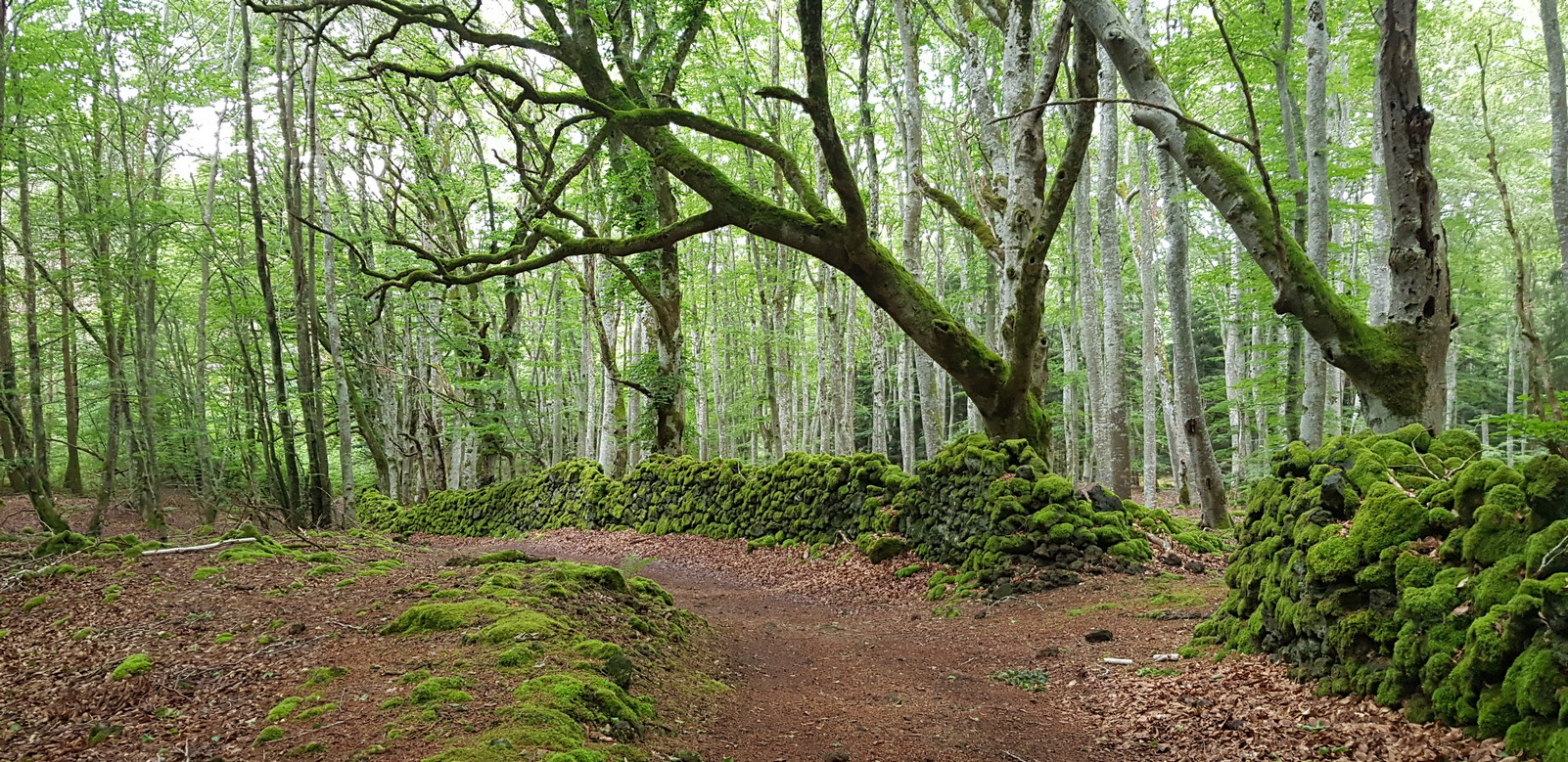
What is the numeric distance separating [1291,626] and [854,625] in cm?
353

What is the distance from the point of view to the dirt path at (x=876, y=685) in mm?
3566

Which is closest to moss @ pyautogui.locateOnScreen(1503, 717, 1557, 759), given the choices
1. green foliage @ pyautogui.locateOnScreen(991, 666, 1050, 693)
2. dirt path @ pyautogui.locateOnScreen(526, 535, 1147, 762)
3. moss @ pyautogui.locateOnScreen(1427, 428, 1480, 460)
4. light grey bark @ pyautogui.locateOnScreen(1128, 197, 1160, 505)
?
dirt path @ pyautogui.locateOnScreen(526, 535, 1147, 762)

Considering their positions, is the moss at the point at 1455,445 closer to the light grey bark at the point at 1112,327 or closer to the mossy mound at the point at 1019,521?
the mossy mound at the point at 1019,521

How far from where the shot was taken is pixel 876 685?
471 cm

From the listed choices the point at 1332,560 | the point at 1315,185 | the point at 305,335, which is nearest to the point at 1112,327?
the point at 1315,185

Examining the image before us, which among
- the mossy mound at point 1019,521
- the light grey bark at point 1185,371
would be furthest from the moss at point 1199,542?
the light grey bark at point 1185,371

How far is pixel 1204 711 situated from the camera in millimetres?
3648

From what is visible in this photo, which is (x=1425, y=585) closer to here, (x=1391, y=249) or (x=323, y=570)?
(x=1391, y=249)

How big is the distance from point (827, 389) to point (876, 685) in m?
13.5

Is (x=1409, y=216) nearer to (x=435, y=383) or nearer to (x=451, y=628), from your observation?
(x=451, y=628)

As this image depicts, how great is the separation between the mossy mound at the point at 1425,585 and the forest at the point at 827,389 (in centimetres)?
2

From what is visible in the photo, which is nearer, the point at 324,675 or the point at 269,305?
the point at 324,675

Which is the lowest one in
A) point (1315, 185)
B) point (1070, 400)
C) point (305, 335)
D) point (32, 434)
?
point (1070, 400)

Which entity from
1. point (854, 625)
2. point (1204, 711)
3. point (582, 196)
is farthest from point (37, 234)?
point (1204, 711)
